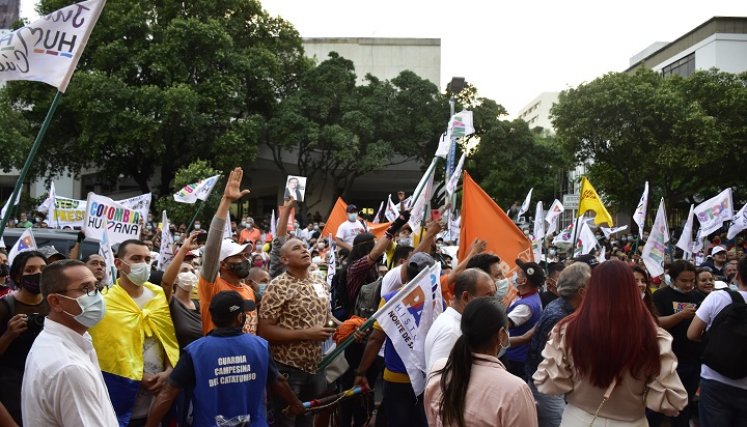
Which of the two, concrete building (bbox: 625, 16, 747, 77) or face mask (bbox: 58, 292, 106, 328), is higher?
concrete building (bbox: 625, 16, 747, 77)

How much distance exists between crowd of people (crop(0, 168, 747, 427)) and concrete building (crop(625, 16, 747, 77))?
118 ft

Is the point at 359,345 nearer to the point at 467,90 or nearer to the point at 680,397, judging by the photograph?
the point at 680,397

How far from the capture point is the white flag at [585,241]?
1276 cm

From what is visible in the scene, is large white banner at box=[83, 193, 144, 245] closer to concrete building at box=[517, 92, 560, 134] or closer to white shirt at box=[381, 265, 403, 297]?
white shirt at box=[381, 265, 403, 297]

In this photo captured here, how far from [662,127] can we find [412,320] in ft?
89.1

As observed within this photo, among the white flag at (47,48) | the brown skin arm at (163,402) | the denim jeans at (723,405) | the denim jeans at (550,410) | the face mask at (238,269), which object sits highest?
the white flag at (47,48)

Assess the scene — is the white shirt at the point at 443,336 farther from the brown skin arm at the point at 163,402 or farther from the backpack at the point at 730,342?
the backpack at the point at 730,342

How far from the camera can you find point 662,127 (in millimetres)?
29547

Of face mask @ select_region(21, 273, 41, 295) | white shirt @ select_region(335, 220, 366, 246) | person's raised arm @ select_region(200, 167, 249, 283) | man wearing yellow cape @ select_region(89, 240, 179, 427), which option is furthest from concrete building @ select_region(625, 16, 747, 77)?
face mask @ select_region(21, 273, 41, 295)

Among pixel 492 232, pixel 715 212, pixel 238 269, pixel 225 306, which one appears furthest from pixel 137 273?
pixel 715 212

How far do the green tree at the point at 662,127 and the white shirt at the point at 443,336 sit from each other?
2652 cm

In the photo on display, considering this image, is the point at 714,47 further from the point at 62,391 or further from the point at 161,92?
the point at 62,391

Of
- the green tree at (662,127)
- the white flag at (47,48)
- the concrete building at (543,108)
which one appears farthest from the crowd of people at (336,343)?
the concrete building at (543,108)

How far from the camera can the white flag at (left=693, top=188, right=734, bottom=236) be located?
13891mm
